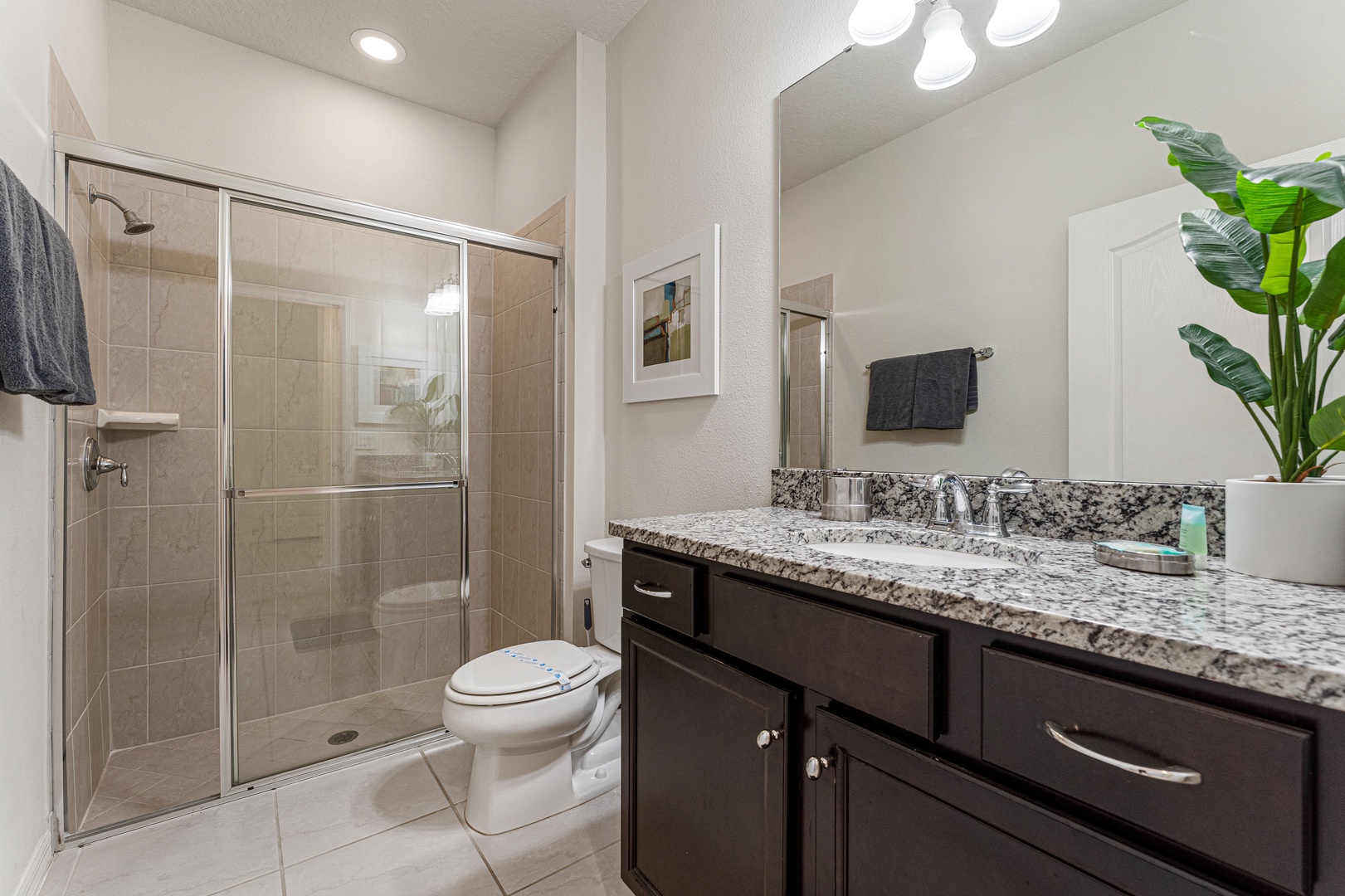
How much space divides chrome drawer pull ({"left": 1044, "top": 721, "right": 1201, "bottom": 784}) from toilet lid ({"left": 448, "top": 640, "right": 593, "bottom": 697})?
1320 mm

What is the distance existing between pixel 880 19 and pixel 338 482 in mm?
2098

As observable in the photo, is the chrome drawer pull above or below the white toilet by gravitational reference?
above

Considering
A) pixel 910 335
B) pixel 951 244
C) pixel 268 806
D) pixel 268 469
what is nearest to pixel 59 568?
pixel 268 469

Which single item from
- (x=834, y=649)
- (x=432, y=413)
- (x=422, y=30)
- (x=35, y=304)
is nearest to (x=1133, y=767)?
(x=834, y=649)

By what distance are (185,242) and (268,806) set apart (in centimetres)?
199

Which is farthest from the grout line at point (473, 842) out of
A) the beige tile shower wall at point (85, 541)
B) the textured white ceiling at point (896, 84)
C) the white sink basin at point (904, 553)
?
the textured white ceiling at point (896, 84)

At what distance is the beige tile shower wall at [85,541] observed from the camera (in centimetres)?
160

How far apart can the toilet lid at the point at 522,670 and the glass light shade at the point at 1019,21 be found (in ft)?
6.08

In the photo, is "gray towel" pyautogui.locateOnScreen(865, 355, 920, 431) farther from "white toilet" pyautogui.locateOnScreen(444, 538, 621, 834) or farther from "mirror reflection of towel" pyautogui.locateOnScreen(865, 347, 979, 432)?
"white toilet" pyautogui.locateOnScreen(444, 538, 621, 834)

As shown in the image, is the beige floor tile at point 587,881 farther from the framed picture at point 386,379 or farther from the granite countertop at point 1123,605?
the framed picture at point 386,379

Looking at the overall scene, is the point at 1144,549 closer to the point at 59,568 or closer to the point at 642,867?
the point at 642,867

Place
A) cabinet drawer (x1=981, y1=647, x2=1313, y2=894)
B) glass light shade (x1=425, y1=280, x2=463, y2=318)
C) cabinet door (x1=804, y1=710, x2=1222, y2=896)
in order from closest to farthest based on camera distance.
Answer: cabinet drawer (x1=981, y1=647, x2=1313, y2=894), cabinet door (x1=804, y1=710, x2=1222, y2=896), glass light shade (x1=425, y1=280, x2=463, y2=318)

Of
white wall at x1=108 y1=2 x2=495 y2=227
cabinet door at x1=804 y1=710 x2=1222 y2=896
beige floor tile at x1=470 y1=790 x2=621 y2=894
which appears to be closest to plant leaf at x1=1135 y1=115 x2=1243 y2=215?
cabinet door at x1=804 y1=710 x2=1222 y2=896

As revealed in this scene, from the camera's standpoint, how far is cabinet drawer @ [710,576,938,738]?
0.72m
